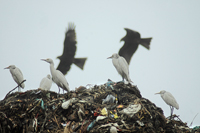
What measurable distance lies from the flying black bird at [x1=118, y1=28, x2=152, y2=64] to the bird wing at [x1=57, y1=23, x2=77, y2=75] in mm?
1466

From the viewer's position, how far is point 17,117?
326 centimetres

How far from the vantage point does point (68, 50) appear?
7.50 metres

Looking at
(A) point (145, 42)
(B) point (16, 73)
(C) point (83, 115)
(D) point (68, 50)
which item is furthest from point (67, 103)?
(D) point (68, 50)

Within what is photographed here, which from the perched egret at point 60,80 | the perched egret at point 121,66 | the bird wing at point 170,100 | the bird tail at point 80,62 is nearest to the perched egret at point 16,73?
the perched egret at point 60,80

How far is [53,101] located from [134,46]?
3.70 meters

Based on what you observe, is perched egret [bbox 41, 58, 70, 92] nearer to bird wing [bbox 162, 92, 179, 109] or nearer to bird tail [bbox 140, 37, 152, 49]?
bird wing [bbox 162, 92, 179, 109]

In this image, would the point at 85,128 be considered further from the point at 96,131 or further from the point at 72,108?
the point at 72,108

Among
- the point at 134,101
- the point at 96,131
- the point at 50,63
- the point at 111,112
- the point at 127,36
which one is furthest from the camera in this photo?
the point at 127,36

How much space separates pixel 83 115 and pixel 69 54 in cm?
458

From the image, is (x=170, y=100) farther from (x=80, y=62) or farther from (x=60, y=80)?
(x=80, y=62)

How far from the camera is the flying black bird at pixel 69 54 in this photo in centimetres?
721

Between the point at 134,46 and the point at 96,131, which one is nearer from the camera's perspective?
the point at 96,131

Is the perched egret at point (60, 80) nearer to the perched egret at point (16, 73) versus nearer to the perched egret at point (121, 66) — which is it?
the perched egret at point (16, 73)

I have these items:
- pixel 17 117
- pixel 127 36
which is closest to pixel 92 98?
pixel 17 117
